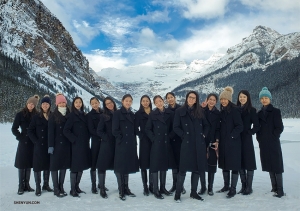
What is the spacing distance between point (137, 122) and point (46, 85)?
318 ft

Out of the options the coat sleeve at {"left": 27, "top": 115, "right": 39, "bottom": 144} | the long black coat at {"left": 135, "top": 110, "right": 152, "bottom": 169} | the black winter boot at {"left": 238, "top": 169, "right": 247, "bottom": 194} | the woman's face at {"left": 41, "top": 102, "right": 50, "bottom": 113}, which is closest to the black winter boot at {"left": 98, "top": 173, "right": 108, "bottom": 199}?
the long black coat at {"left": 135, "top": 110, "right": 152, "bottom": 169}

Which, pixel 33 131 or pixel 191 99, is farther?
pixel 33 131

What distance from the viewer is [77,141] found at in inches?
266

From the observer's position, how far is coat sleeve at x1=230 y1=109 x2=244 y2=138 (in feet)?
20.8

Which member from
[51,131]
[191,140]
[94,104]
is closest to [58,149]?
[51,131]

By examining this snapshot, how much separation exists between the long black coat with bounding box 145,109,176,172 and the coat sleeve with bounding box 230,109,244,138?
1.47m

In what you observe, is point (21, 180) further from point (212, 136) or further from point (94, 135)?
point (212, 136)

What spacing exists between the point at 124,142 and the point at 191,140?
5.30ft

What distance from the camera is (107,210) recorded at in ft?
17.7

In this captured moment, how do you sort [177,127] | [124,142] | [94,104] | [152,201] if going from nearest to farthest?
[152,201]
[177,127]
[124,142]
[94,104]

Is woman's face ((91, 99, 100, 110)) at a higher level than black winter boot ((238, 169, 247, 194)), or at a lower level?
higher

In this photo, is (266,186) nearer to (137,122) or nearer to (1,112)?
(137,122)

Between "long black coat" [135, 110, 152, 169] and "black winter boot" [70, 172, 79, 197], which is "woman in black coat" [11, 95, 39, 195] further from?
"long black coat" [135, 110, 152, 169]

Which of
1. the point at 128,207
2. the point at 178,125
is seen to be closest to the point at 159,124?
the point at 178,125
